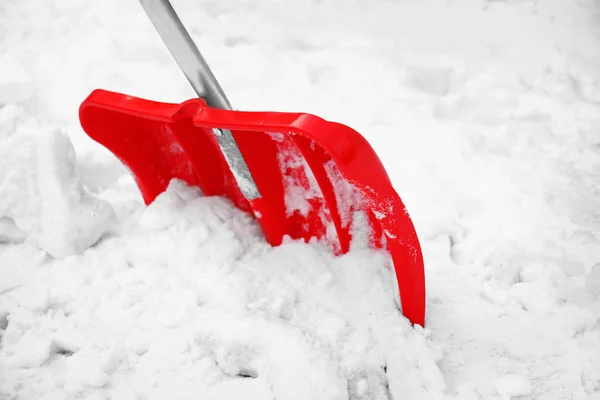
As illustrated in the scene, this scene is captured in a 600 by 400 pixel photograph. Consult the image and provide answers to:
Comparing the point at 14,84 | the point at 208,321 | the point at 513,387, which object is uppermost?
the point at 14,84

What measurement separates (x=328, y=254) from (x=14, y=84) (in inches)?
66.2

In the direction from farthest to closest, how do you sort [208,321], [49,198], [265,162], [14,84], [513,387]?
[14,84] < [49,198] < [265,162] < [208,321] < [513,387]

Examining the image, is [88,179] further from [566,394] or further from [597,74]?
[597,74]

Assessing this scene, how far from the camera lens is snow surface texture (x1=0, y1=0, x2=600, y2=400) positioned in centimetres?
127

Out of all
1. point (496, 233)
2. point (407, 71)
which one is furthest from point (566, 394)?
point (407, 71)

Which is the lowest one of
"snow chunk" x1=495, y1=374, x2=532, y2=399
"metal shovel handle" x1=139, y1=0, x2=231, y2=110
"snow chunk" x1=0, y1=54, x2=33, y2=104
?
"snow chunk" x1=495, y1=374, x2=532, y2=399

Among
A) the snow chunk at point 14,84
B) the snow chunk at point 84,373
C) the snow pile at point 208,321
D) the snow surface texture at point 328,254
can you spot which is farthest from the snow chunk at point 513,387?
the snow chunk at point 14,84

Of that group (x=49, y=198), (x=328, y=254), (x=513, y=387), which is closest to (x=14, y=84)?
(x=49, y=198)

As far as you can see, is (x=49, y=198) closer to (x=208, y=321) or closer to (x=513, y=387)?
(x=208, y=321)

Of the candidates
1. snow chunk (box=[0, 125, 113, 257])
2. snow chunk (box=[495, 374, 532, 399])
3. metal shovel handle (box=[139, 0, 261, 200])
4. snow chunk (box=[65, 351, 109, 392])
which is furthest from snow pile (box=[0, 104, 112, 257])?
snow chunk (box=[495, 374, 532, 399])

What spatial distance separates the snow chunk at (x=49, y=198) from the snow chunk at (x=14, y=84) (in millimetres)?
721

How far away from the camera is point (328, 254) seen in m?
1.48

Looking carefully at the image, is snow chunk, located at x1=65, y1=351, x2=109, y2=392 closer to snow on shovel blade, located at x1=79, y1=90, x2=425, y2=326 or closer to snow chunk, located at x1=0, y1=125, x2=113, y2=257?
snow chunk, located at x1=0, y1=125, x2=113, y2=257

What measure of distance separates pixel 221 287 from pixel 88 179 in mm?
861
